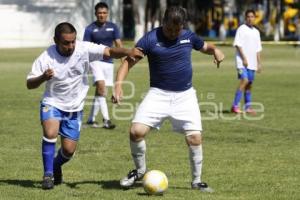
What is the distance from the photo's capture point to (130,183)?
990 cm

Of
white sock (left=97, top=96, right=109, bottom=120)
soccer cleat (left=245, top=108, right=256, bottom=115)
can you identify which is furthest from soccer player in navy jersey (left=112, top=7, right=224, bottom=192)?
soccer cleat (left=245, top=108, right=256, bottom=115)

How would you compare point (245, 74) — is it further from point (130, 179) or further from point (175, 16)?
point (175, 16)

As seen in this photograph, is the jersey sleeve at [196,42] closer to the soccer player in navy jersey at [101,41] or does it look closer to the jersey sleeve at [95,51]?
the jersey sleeve at [95,51]

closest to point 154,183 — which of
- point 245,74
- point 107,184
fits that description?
point 107,184

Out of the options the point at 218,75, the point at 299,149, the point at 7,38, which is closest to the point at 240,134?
the point at 299,149

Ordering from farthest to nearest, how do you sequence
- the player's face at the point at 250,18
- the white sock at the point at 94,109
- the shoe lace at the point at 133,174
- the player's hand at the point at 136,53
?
the player's face at the point at 250,18 < the white sock at the point at 94,109 < the shoe lace at the point at 133,174 < the player's hand at the point at 136,53

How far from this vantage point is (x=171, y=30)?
9.52 metres

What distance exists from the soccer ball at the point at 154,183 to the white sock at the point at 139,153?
0.39 m

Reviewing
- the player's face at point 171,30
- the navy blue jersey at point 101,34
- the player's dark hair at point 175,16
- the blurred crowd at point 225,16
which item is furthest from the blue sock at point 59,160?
the blurred crowd at point 225,16

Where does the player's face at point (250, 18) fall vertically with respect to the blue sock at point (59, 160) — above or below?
above

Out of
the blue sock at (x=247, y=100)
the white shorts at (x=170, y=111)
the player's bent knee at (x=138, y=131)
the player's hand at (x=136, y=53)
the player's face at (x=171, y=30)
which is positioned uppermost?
the player's face at (x=171, y=30)

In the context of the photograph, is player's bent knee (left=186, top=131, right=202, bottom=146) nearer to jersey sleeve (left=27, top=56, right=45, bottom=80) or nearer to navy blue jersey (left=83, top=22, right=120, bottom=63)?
jersey sleeve (left=27, top=56, right=45, bottom=80)

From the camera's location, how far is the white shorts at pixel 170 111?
973 cm

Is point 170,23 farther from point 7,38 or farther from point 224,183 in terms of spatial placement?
point 7,38
